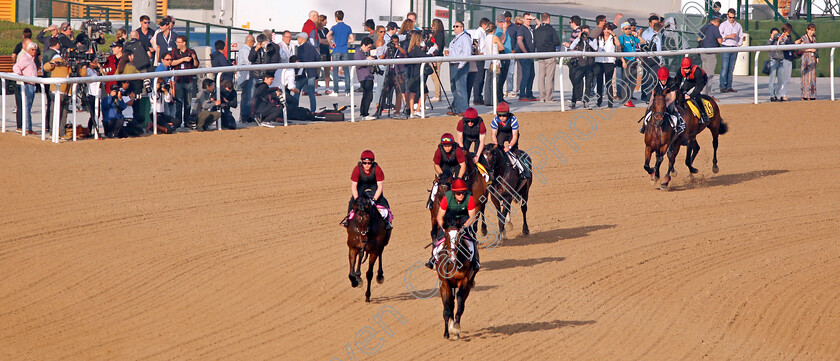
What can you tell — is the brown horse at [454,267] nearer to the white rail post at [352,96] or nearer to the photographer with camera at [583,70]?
the white rail post at [352,96]

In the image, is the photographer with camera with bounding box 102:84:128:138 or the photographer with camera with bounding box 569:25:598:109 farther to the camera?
the photographer with camera with bounding box 569:25:598:109

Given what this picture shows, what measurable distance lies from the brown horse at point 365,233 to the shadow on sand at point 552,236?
9.95 feet

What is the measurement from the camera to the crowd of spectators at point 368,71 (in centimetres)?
1947

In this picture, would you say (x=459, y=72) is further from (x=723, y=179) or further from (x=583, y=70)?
(x=723, y=179)

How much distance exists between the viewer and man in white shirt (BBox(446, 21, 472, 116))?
2189cm

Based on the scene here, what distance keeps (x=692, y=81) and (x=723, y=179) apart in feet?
5.83

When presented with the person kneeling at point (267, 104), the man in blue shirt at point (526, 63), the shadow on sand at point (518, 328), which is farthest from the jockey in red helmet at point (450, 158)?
the man in blue shirt at point (526, 63)

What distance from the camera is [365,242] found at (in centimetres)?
1114

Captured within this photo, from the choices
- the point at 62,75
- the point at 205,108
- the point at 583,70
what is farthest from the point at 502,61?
the point at 62,75

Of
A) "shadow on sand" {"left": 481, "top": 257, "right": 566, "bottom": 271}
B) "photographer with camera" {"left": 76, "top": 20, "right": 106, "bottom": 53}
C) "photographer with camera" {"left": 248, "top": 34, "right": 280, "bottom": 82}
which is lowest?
"shadow on sand" {"left": 481, "top": 257, "right": 566, "bottom": 271}

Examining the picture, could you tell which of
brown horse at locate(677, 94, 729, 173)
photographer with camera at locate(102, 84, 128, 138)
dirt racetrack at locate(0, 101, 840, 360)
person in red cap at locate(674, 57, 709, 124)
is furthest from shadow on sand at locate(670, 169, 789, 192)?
photographer with camera at locate(102, 84, 128, 138)

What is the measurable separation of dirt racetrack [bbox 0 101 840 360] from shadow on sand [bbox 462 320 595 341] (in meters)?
0.03

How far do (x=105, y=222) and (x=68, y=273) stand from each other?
206 cm

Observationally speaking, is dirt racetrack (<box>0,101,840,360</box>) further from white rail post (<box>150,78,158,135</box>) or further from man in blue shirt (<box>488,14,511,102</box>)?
man in blue shirt (<box>488,14,511,102</box>)
